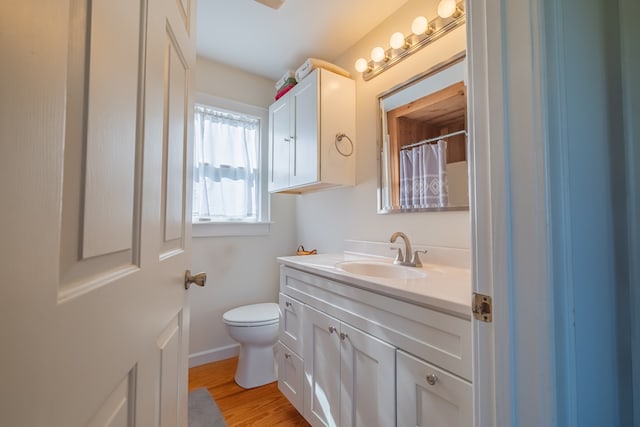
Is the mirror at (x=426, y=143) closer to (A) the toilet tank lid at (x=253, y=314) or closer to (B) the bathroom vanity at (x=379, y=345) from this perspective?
(B) the bathroom vanity at (x=379, y=345)

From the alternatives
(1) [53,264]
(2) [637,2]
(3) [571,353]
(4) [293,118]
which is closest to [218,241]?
(4) [293,118]

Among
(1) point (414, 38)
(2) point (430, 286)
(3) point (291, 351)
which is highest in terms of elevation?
(1) point (414, 38)

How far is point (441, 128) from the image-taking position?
4.55 ft

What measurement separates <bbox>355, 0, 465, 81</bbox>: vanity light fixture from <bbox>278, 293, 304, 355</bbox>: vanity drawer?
4.92 feet

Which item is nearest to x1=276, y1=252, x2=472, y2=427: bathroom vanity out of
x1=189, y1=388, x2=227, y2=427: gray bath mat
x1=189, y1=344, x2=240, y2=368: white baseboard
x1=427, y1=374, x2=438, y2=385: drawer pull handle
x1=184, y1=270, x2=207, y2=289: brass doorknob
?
x1=427, y1=374, x2=438, y2=385: drawer pull handle

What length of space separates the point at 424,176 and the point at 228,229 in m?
1.54

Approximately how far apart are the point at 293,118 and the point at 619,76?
165 cm

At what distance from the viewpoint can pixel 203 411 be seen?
5.05 feet

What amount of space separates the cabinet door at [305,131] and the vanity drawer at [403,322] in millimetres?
771

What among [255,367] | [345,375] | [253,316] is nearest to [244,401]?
[255,367]

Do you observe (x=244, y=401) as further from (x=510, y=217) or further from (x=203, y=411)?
(x=510, y=217)

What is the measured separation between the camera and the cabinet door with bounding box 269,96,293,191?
6.68 feet

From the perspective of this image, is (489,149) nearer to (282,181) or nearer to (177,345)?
(177,345)

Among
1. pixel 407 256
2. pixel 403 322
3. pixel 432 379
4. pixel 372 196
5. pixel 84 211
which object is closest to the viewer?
pixel 84 211
